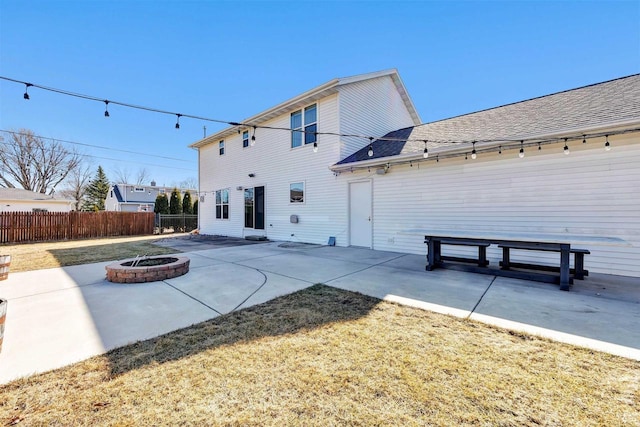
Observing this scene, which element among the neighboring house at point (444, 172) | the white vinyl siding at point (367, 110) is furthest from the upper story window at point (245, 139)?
the white vinyl siding at point (367, 110)

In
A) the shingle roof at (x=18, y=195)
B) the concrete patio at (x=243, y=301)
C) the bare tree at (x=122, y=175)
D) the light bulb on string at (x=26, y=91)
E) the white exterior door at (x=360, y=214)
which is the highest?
the bare tree at (x=122, y=175)

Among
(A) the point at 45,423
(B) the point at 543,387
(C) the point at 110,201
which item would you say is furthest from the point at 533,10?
(C) the point at 110,201

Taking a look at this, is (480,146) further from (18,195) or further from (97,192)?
(97,192)

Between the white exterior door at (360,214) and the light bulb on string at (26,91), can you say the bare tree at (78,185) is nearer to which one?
the light bulb on string at (26,91)

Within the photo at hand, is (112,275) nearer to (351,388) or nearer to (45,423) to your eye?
(45,423)

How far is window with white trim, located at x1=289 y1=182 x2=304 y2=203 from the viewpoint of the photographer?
1005 cm

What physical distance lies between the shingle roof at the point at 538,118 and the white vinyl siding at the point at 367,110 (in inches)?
26.4

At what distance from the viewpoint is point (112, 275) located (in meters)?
4.66

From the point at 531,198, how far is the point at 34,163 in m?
39.2

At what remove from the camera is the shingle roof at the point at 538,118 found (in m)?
5.36

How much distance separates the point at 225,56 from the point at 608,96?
39.5 feet

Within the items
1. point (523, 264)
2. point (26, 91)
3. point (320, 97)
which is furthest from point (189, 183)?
point (523, 264)

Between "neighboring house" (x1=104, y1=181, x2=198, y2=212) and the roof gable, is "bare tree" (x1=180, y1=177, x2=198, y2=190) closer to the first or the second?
"neighboring house" (x1=104, y1=181, x2=198, y2=212)

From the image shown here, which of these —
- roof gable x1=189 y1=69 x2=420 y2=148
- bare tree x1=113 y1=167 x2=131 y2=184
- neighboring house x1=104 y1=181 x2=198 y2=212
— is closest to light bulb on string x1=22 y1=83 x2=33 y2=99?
roof gable x1=189 y1=69 x2=420 y2=148
